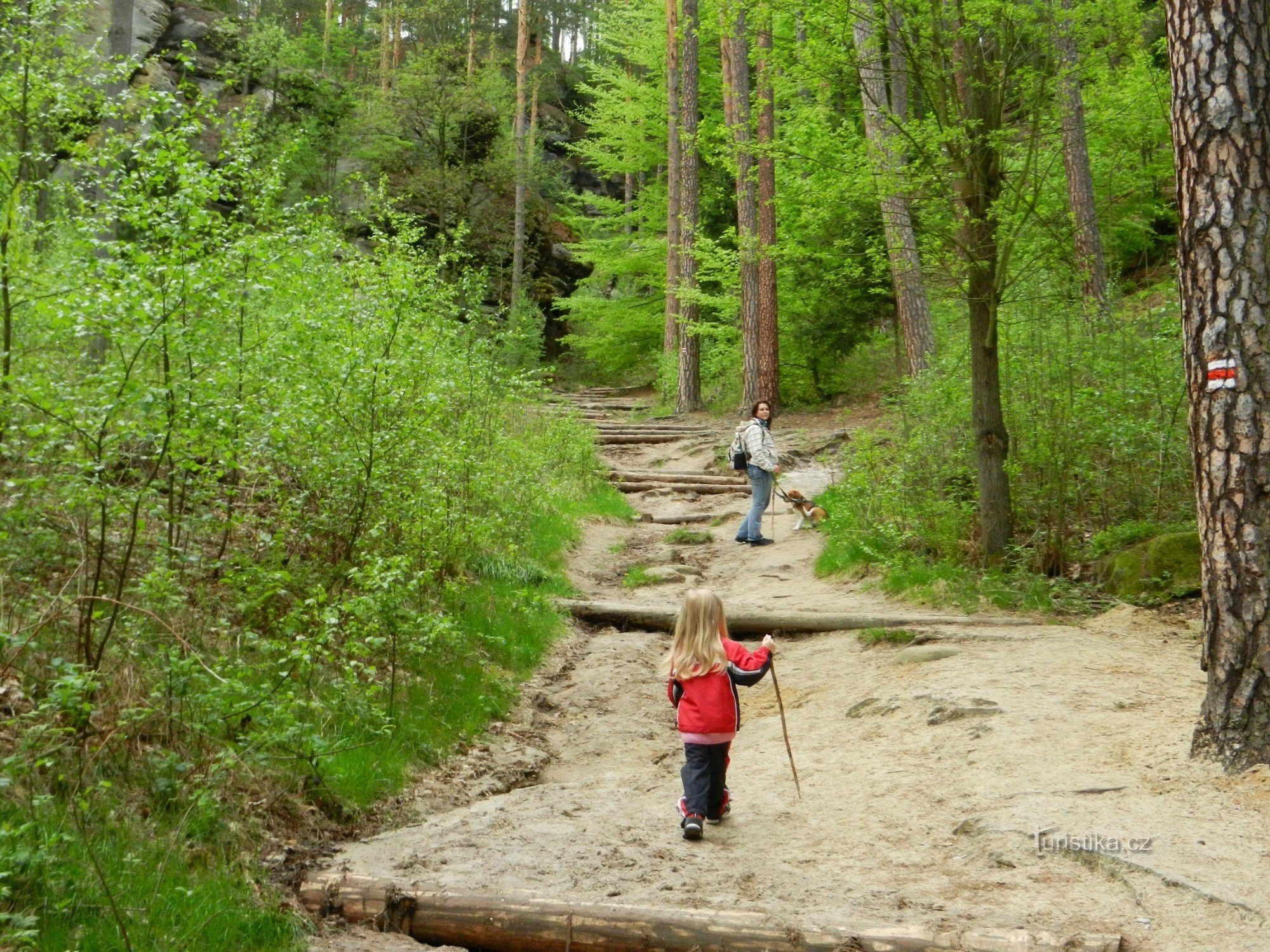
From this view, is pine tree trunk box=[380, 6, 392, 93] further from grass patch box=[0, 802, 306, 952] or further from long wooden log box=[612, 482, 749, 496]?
grass patch box=[0, 802, 306, 952]

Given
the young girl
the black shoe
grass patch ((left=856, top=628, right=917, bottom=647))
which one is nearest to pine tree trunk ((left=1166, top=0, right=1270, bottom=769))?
the young girl

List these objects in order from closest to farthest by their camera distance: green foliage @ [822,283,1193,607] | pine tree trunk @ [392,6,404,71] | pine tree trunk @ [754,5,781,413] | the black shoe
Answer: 1. the black shoe
2. green foliage @ [822,283,1193,607]
3. pine tree trunk @ [754,5,781,413]
4. pine tree trunk @ [392,6,404,71]

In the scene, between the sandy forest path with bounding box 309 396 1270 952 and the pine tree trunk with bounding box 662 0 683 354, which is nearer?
A: the sandy forest path with bounding box 309 396 1270 952

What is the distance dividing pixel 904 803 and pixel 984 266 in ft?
18.2

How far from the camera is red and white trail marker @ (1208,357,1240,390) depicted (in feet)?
16.2

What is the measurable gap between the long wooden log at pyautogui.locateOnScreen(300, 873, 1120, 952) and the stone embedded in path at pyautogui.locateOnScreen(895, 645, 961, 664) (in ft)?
14.1

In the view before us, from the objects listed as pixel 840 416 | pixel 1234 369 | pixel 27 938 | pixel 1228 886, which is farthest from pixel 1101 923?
pixel 840 416

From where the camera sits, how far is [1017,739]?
19.2ft

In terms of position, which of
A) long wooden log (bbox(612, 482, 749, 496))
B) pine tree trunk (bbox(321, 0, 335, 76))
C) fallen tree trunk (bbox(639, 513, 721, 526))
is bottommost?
fallen tree trunk (bbox(639, 513, 721, 526))

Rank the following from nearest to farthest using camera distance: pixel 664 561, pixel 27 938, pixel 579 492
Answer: pixel 27 938
pixel 664 561
pixel 579 492

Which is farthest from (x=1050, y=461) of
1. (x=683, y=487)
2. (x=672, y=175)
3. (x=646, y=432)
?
A: (x=672, y=175)

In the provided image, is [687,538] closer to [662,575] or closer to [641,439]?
[662,575]

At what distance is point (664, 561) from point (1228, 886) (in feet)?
30.0

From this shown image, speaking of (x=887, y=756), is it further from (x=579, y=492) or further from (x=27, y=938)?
(x=579, y=492)
